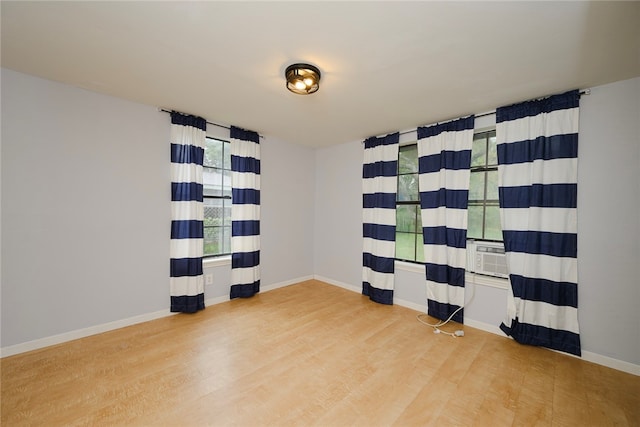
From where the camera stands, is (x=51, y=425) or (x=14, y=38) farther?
(x=14, y=38)

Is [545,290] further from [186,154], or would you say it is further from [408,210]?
[186,154]

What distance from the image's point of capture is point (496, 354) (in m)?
2.32

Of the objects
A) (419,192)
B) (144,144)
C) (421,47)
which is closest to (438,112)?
(419,192)

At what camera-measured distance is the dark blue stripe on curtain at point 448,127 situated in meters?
2.87

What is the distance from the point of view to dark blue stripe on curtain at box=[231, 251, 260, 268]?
3.55 m

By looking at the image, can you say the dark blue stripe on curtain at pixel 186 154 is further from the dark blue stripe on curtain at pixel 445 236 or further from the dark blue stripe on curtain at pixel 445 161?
the dark blue stripe on curtain at pixel 445 236

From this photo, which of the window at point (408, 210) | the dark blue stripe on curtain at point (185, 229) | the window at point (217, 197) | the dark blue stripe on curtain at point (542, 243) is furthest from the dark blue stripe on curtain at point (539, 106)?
the dark blue stripe on curtain at point (185, 229)

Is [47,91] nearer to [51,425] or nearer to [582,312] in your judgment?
[51,425]

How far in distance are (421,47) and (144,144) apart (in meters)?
2.99

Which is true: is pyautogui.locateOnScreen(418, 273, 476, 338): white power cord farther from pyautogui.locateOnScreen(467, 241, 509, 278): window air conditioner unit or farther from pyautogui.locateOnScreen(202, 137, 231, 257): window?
pyautogui.locateOnScreen(202, 137, 231, 257): window

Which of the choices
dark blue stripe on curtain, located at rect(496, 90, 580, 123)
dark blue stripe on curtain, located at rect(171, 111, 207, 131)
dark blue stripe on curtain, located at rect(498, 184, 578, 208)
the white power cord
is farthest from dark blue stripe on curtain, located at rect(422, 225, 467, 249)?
dark blue stripe on curtain, located at rect(171, 111, 207, 131)

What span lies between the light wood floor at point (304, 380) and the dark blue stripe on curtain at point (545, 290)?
0.50 metres

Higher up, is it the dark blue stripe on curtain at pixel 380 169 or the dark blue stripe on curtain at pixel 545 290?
the dark blue stripe on curtain at pixel 380 169

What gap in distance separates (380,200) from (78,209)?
355 cm
